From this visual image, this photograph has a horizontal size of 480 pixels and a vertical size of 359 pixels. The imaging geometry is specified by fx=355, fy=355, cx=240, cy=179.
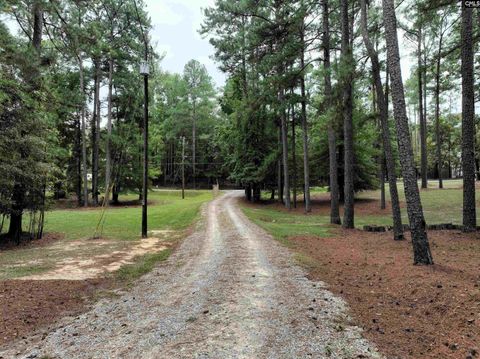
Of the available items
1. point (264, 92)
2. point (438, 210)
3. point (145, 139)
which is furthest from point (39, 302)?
point (438, 210)

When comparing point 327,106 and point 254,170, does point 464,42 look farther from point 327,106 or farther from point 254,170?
point 254,170

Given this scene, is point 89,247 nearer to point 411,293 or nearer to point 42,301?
point 42,301

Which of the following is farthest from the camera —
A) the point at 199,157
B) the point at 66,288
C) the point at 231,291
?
the point at 199,157

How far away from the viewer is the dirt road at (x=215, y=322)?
3.80m

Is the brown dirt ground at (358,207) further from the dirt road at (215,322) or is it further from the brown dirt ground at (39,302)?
the brown dirt ground at (39,302)

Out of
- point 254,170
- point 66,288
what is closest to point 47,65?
point 66,288

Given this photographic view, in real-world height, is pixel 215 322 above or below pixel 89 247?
above

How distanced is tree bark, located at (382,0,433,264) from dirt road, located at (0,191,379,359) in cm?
225

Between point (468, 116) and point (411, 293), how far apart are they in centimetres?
740

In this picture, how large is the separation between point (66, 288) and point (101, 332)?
264 centimetres

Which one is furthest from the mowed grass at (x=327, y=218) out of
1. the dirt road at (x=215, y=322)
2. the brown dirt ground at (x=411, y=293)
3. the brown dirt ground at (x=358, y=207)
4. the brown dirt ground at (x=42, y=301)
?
the brown dirt ground at (x=42, y=301)

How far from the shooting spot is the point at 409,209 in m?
7.07

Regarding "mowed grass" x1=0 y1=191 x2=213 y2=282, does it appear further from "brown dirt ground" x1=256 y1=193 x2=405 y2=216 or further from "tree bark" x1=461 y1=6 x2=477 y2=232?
"tree bark" x1=461 y1=6 x2=477 y2=232

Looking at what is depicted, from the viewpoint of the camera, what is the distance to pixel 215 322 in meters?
4.52
